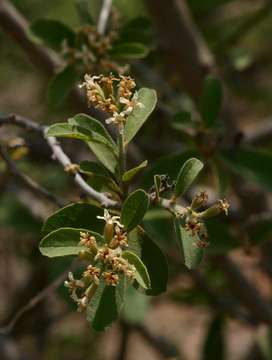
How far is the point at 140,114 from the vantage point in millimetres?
1099

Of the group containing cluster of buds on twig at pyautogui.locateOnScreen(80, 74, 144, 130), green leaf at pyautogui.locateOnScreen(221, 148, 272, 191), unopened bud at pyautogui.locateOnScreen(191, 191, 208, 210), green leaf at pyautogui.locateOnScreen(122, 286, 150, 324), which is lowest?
green leaf at pyautogui.locateOnScreen(122, 286, 150, 324)

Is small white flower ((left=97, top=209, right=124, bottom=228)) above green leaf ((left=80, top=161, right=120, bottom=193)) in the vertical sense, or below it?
above

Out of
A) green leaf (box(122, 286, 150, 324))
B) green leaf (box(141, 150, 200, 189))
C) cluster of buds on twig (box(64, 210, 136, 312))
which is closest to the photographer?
cluster of buds on twig (box(64, 210, 136, 312))

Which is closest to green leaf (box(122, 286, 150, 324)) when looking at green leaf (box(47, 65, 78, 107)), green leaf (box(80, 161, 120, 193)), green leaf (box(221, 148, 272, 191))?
green leaf (box(221, 148, 272, 191))

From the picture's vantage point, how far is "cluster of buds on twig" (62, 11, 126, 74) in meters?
1.43

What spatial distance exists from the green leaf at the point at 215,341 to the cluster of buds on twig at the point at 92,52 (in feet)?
3.07

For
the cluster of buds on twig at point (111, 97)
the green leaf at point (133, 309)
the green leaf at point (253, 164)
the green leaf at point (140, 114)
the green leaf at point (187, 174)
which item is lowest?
the green leaf at point (133, 309)

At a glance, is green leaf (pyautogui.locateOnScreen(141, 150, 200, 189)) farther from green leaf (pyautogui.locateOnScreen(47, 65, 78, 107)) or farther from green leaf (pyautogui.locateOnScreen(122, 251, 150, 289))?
green leaf (pyautogui.locateOnScreen(122, 251, 150, 289))

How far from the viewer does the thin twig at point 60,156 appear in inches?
42.0

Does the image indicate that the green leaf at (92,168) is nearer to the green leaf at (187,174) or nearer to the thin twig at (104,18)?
the green leaf at (187,174)

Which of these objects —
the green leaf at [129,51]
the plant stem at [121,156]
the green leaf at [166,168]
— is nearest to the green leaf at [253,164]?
the green leaf at [166,168]

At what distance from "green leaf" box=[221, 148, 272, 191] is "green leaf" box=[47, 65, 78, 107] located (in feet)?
1.08

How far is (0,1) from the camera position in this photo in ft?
5.53

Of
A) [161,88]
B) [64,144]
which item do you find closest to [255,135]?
[161,88]
